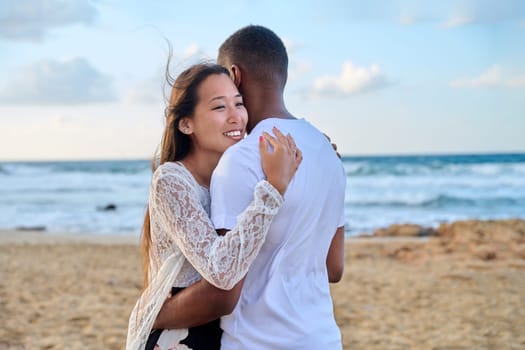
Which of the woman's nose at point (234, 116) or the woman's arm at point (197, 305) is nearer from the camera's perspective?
the woman's arm at point (197, 305)

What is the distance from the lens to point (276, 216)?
6.36 feet

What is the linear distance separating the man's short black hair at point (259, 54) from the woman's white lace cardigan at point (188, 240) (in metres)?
0.40

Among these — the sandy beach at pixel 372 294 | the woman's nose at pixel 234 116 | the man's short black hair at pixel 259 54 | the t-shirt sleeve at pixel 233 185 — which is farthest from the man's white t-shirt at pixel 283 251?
the sandy beach at pixel 372 294

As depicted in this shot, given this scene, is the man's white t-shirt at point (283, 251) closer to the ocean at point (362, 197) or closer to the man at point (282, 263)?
the man at point (282, 263)

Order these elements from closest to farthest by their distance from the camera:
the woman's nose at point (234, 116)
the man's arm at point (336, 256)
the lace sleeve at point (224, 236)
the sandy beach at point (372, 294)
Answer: the lace sleeve at point (224, 236) < the woman's nose at point (234, 116) < the man's arm at point (336, 256) < the sandy beach at point (372, 294)

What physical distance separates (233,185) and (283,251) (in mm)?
243

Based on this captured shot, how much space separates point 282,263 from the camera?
6.36 ft

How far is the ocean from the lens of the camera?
62.3ft

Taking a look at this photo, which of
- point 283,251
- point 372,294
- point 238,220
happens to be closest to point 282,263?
point 283,251

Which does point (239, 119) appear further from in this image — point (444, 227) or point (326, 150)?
point (444, 227)

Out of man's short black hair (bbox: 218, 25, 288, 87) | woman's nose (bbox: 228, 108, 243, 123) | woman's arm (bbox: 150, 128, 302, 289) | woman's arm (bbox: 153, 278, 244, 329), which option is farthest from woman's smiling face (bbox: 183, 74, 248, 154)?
woman's arm (bbox: 153, 278, 244, 329)

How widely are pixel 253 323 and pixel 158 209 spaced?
44 cm

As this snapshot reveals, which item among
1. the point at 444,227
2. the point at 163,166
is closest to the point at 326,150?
the point at 163,166

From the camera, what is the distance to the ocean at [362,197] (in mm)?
18984
